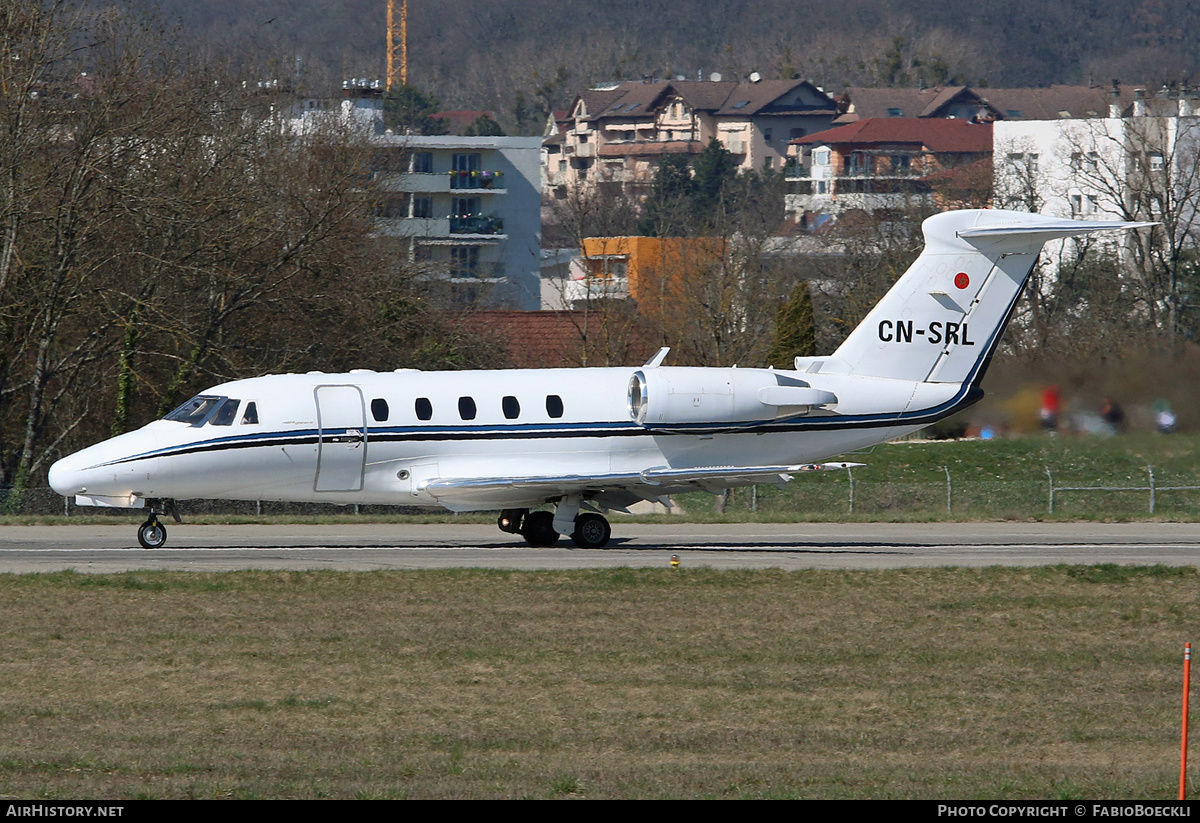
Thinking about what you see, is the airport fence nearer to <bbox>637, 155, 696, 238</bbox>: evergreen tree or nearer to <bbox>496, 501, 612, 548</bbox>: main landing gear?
<bbox>496, 501, 612, 548</bbox>: main landing gear

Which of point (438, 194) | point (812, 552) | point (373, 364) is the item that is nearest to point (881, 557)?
point (812, 552)

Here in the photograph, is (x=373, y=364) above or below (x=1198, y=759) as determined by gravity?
above

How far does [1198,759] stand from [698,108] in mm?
186373

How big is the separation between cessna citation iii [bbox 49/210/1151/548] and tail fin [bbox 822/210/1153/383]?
3 centimetres

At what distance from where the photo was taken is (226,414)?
2466 cm

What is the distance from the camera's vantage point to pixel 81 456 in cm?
2425

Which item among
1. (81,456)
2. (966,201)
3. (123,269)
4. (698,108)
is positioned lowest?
(81,456)

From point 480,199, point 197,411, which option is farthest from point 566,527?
point 480,199

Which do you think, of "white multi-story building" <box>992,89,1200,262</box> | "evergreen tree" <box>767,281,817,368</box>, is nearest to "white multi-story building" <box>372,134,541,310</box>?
"white multi-story building" <box>992,89,1200,262</box>

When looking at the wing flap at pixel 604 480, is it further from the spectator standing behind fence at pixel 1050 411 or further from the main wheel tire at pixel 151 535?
the spectator standing behind fence at pixel 1050 411

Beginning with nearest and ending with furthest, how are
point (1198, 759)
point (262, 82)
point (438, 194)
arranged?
point (1198, 759) < point (262, 82) < point (438, 194)

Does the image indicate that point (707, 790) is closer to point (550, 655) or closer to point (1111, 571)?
point (550, 655)

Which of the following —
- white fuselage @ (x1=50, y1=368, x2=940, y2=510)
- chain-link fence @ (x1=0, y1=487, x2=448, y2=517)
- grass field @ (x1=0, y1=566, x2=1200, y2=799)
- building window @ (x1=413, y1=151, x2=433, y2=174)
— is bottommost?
chain-link fence @ (x1=0, y1=487, x2=448, y2=517)

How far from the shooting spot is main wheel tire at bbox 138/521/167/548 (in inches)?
984
